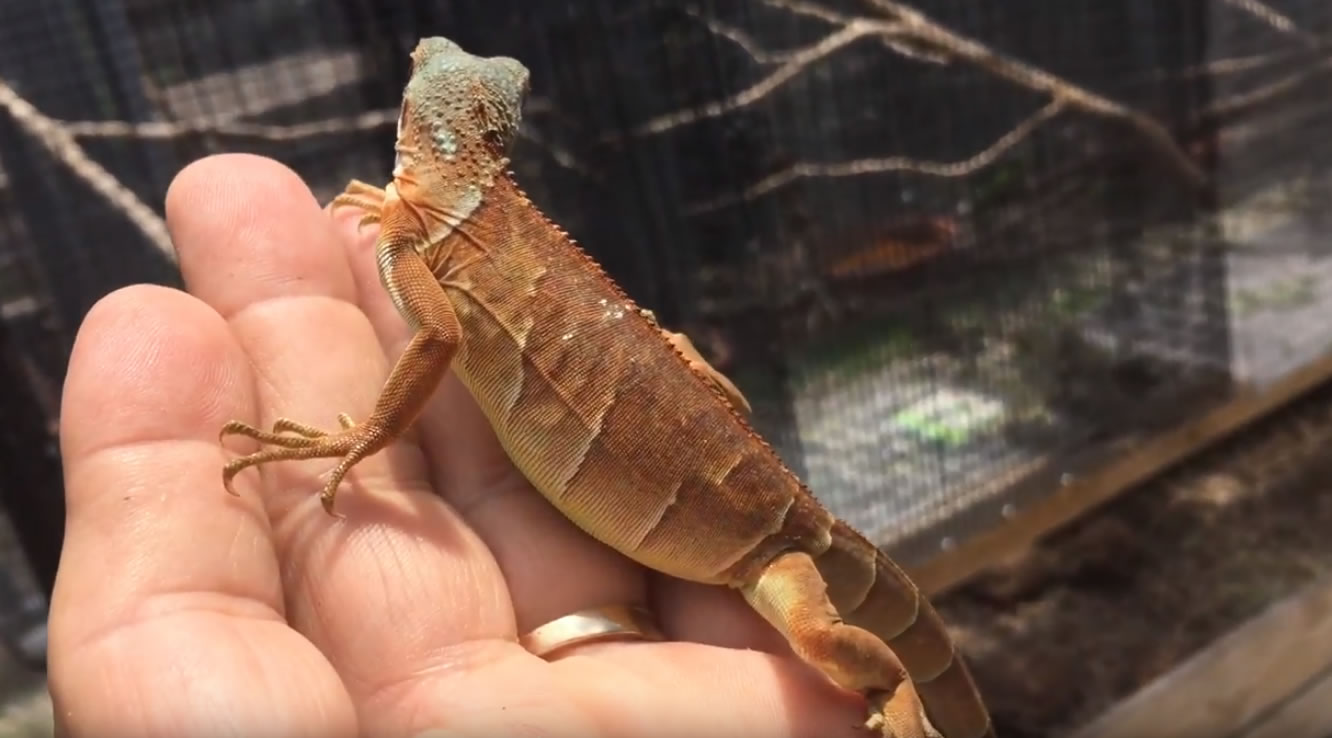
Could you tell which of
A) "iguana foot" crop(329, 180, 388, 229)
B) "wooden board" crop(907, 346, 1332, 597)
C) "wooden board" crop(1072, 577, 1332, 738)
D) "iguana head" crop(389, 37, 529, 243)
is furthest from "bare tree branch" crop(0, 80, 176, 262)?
"wooden board" crop(1072, 577, 1332, 738)

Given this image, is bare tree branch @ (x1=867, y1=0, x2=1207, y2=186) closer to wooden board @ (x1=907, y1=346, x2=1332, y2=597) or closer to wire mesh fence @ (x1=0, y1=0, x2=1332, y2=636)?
wire mesh fence @ (x1=0, y1=0, x2=1332, y2=636)

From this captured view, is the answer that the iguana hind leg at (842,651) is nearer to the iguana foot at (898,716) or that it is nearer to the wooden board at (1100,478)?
the iguana foot at (898,716)

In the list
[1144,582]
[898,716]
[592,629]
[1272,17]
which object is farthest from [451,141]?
[1272,17]

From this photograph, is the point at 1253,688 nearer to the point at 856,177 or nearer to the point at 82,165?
the point at 856,177

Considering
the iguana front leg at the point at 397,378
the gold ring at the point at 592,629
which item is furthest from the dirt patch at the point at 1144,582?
the iguana front leg at the point at 397,378

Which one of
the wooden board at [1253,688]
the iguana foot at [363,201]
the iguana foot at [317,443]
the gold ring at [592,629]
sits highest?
the iguana foot at [363,201]
